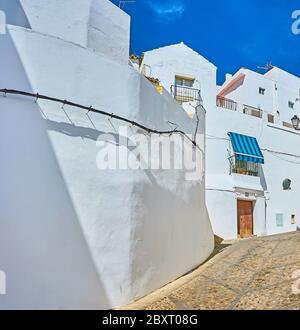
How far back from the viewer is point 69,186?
20.8ft

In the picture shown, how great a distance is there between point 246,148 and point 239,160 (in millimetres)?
755

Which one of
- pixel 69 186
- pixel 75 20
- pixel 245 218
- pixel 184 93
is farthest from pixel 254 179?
pixel 69 186

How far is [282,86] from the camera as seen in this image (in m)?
29.5

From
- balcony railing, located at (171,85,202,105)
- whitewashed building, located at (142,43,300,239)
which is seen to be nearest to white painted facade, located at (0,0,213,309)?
whitewashed building, located at (142,43,300,239)

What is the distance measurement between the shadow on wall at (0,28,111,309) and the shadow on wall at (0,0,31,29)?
1.65 metres

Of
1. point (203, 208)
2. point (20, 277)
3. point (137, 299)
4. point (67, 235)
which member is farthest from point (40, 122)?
point (203, 208)

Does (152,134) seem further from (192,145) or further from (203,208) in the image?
(203,208)

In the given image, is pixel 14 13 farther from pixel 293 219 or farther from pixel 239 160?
pixel 293 219

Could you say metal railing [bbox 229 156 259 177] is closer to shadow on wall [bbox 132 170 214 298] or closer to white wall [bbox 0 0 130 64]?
shadow on wall [bbox 132 170 214 298]

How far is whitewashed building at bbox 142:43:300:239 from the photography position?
720 inches

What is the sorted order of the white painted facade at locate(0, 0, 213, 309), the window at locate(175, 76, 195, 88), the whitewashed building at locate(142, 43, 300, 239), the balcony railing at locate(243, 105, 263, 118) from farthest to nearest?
the balcony railing at locate(243, 105, 263, 118), the window at locate(175, 76, 195, 88), the whitewashed building at locate(142, 43, 300, 239), the white painted facade at locate(0, 0, 213, 309)

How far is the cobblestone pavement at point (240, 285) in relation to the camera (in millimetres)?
6168

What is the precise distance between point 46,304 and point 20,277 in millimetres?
603

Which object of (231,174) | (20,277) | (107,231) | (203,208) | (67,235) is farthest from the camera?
(231,174)
